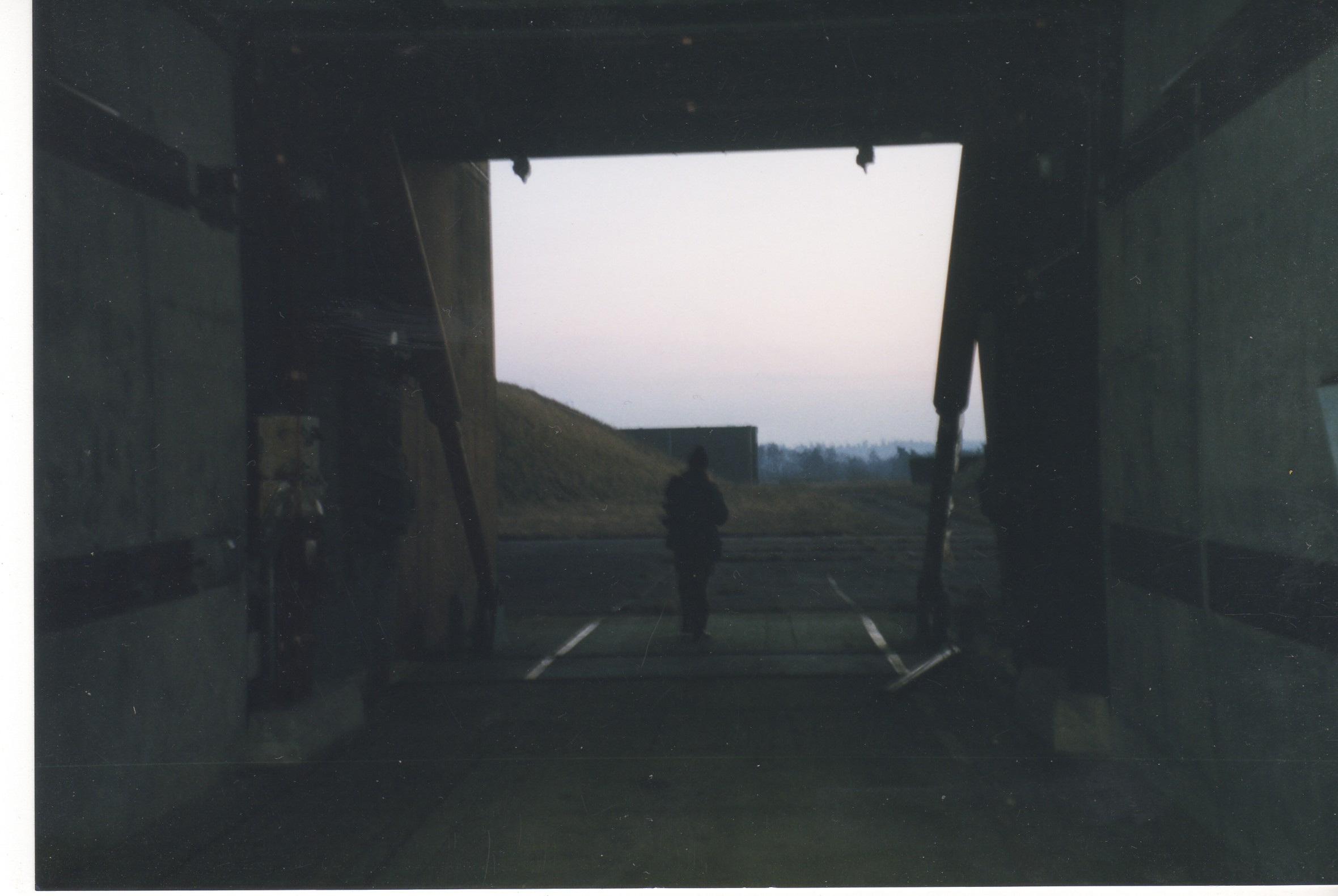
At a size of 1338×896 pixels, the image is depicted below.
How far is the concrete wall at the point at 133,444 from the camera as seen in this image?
86.7 inches

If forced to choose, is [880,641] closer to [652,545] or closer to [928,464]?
[928,464]

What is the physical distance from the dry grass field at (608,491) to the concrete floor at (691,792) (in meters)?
0.22

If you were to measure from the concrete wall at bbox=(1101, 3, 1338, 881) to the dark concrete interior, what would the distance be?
0.05 feet

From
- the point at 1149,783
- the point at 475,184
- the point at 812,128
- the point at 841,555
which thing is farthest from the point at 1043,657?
the point at 475,184

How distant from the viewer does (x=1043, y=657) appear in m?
3.43

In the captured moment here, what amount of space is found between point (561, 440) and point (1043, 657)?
2346 millimetres

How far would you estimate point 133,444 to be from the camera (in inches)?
96.0

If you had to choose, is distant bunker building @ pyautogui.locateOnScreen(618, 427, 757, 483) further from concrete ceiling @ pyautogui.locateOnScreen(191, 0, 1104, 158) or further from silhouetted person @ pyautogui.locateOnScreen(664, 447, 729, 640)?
concrete ceiling @ pyautogui.locateOnScreen(191, 0, 1104, 158)

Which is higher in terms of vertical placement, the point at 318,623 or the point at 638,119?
the point at 638,119

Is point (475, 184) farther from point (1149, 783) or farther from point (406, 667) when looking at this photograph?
point (1149, 783)

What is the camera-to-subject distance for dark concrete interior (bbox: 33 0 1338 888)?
2160 mm

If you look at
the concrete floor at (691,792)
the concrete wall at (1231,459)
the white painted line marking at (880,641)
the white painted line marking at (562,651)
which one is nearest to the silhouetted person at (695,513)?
the concrete floor at (691,792)

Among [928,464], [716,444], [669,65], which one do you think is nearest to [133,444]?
[716,444]

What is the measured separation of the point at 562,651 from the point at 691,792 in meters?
2.16
